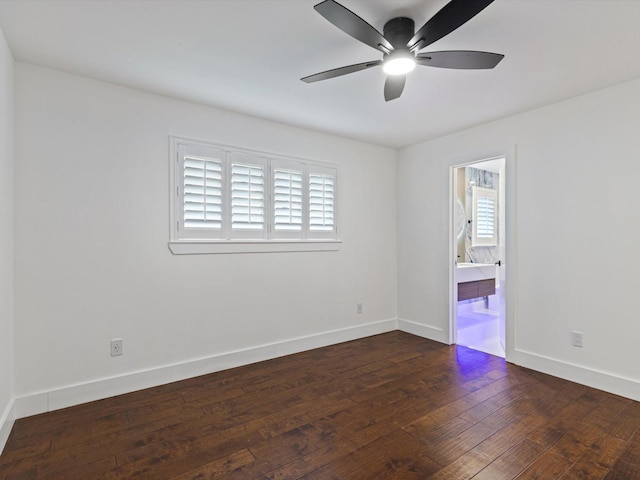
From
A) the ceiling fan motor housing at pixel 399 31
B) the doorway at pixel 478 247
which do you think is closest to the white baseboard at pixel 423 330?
the doorway at pixel 478 247

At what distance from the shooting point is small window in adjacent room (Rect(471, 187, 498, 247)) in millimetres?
5582

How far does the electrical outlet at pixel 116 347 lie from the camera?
272 centimetres

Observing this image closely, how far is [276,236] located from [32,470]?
2.42 m

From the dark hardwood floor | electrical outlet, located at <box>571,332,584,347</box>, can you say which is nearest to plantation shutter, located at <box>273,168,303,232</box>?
the dark hardwood floor

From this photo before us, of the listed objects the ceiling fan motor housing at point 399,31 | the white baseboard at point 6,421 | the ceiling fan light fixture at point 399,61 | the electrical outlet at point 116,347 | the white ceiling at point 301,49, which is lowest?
the white baseboard at point 6,421

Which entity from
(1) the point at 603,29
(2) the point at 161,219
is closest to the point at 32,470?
(2) the point at 161,219

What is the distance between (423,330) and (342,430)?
2407 millimetres

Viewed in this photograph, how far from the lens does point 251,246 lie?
3.41 metres

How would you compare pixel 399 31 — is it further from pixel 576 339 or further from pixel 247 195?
pixel 576 339

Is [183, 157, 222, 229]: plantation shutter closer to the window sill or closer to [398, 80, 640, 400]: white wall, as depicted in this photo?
the window sill

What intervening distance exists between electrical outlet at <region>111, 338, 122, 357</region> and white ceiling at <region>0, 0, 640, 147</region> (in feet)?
6.71

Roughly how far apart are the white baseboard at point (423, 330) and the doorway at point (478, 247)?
0.41 meters

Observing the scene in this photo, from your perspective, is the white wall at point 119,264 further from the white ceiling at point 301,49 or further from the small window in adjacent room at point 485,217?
the small window in adjacent room at point 485,217

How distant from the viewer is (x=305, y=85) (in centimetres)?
273
